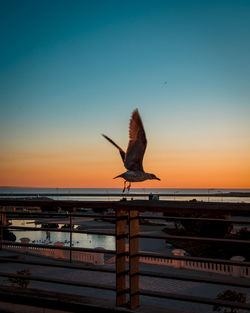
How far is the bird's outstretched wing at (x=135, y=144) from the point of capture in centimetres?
436

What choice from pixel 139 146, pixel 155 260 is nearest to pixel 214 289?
pixel 155 260

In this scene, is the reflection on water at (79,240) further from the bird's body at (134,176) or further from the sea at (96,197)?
the bird's body at (134,176)

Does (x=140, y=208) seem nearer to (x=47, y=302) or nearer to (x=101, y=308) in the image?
(x=101, y=308)

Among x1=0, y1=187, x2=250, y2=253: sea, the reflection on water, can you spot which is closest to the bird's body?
x1=0, y1=187, x2=250, y2=253: sea

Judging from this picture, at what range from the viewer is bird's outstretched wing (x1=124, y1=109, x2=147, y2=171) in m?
4.36

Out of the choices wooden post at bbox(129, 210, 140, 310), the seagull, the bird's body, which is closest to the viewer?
wooden post at bbox(129, 210, 140, 310)

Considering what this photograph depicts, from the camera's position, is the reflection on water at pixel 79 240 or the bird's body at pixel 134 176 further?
the reflection on water at pixel 79 240

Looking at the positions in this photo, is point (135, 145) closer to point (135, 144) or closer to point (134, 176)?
point (135, 144)

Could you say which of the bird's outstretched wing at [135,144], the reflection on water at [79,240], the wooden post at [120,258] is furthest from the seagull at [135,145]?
the reflection on water at [79,240]

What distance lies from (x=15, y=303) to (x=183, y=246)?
1280cm

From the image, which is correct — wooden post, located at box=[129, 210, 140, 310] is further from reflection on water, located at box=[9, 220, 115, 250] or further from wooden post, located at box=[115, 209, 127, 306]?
reflection on water, located at box=[9, 220, 115, 250]

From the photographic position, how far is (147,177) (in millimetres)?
3723

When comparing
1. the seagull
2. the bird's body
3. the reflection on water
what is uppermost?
the seagull

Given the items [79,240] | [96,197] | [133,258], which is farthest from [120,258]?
[79,240]
